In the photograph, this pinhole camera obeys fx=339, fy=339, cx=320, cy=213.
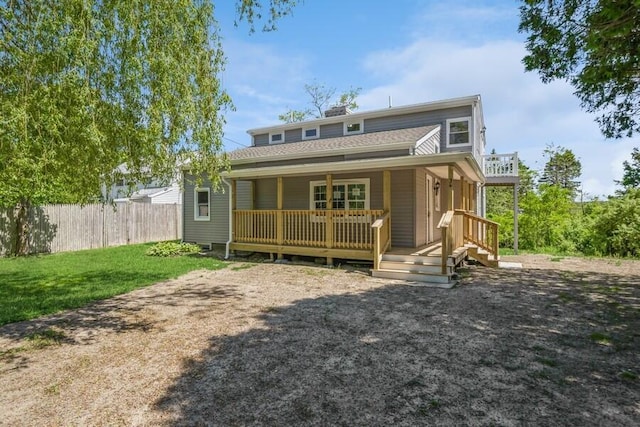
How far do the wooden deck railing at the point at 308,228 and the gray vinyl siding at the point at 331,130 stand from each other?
19.2 ft

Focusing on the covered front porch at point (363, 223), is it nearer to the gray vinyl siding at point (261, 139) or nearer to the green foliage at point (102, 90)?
the green foliage at point (102, 90)

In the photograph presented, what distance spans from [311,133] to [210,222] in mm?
6046

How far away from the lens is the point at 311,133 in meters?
15.5

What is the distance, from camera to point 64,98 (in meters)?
3.77

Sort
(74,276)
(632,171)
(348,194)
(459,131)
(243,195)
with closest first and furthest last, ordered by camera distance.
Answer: (74,276) < (348,194) < (632,171) < (243,195) < (459,131)

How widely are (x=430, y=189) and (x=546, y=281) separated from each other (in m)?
4.49

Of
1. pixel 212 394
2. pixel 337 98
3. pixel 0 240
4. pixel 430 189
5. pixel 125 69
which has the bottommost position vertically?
pixel 212 394

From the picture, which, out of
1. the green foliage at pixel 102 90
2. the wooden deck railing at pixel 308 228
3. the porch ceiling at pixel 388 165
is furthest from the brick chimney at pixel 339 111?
the green foliage at pixel 102 90

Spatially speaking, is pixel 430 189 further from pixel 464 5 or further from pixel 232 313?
pixel 232 313

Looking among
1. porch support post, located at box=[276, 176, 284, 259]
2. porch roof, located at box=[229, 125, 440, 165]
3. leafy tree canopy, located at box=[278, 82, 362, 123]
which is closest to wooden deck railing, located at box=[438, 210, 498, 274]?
porch roof, located at box=[229, 125, 440, 165]

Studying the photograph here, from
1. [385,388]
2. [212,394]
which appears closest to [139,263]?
[212,394]

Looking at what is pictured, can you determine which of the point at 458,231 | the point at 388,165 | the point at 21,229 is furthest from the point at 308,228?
the point at 21,229

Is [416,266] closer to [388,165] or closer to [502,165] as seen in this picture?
[388,165]

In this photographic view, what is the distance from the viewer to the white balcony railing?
13305 millimetres
